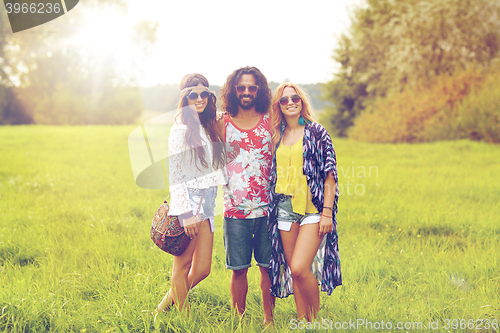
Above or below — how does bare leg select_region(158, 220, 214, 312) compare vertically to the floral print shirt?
below

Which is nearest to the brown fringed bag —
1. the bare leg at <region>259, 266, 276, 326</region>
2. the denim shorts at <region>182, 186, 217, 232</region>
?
the denim shorts at <region>182, 186, 217, 232</region>

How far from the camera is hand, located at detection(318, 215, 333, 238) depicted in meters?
2.76

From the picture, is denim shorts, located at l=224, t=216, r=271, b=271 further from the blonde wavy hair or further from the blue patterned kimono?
the blonde wavy hair

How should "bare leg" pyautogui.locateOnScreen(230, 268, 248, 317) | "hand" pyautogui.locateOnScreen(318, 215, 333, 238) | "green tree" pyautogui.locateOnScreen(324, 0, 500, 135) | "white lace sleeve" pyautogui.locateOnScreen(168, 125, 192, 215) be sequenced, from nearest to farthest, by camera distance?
"white lace sleeve" pyautogui.locateOnScreen(168, 125, 192, 215), "hand" pyautogui.locateOnScreen(318, 215, 333, 238), "bare leg" pyautogui.locateOnScreen(230, 268, 248, 317), "green tree" pyautogui.locateOnScreen(324, 0, 500, 135)

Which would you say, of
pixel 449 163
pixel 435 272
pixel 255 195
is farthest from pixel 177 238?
pixel 449 163

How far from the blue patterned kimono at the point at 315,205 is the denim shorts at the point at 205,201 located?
20.2 inches

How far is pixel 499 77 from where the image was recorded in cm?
1544

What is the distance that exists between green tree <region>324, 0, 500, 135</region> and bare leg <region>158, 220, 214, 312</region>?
19.9 m

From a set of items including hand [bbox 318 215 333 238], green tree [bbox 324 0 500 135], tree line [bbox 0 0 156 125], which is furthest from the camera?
tree line [bbox 0 0 156 125]

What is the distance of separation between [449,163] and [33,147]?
1650cm

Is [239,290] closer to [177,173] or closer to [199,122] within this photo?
[177,173]

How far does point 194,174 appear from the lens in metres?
2.75

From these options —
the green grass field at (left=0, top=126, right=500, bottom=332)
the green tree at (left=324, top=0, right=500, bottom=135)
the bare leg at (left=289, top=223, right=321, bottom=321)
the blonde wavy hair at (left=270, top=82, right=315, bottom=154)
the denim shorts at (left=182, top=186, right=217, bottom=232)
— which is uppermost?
the green tree at (left=324, top=0, right=500, bottom=135)

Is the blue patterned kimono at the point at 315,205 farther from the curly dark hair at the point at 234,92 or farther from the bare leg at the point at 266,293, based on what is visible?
the curly dark hair at the point at 234,92
